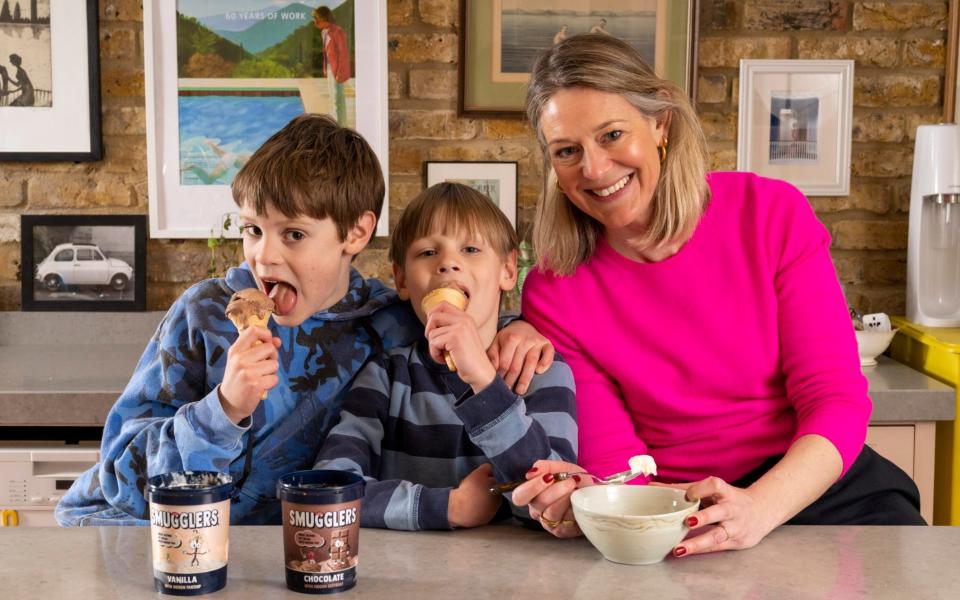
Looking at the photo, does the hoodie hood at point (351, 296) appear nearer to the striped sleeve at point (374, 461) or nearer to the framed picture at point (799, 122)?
the striped sleeve at point (374, 461)

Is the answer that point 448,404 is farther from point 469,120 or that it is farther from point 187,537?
point 469,120

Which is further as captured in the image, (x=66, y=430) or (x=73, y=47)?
(x=73, y=47)

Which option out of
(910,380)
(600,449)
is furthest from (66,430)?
(910,380)

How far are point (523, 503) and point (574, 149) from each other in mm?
600

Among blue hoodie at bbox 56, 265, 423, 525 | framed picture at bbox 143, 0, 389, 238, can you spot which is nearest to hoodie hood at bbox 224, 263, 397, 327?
blue hoodie at bbox 56, 265, 423, 525

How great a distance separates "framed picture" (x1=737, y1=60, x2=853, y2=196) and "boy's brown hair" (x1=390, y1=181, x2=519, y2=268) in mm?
1592

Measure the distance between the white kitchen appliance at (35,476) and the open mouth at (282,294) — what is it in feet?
3.70

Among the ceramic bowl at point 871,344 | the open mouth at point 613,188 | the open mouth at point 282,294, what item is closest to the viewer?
the open mouth at point 282,294

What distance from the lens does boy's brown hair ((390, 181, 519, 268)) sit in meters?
1.51

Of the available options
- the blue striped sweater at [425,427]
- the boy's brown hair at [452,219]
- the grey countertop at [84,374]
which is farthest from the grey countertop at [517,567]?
the grey countertop at [84,374]

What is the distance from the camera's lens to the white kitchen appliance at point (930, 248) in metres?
2.73

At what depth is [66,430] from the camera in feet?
7.97

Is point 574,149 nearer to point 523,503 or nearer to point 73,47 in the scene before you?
point 523,503

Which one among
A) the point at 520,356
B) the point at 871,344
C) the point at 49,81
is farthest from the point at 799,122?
the point at 49,81
